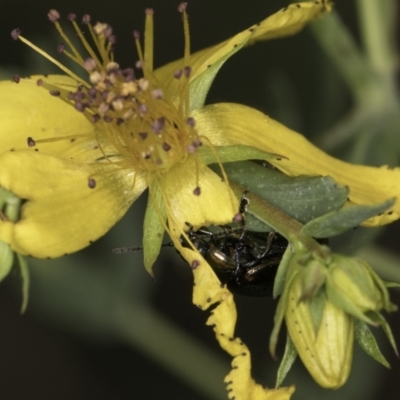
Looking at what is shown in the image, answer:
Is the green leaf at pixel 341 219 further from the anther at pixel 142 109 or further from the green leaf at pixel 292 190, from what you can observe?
the anther at pixel 142 109

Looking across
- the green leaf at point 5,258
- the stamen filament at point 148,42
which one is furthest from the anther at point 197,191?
the green leaf at point 5,258

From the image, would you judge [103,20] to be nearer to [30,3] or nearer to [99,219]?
[30,3]

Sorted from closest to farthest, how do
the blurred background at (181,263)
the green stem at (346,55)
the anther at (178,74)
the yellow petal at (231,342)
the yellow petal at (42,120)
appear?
the yellow petal at (231,342), the anther at (178,74), the yellow petal at (42,120), the green stem at (346,55), the blurred background at (181,263)

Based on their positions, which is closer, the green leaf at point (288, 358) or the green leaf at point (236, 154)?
the green leaf at point (288, 358)

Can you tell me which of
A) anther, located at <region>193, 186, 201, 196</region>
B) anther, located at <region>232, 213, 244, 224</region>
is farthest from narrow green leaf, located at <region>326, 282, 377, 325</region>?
anther, located at <region>193, 186, 201, 196</region>

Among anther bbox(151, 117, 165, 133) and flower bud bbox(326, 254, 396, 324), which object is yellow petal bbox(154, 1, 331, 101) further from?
flower bud bbox(326, 254, 396, 324)

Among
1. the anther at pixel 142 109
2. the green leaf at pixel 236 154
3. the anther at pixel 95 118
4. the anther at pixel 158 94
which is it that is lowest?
the green leaf at pixel 236 154

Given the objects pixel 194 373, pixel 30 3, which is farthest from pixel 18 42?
pixel 194 373

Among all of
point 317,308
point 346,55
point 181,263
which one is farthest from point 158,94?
point 181,263
